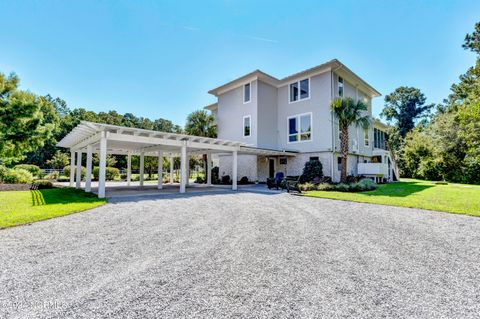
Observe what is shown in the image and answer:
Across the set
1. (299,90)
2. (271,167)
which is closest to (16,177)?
(271,167)

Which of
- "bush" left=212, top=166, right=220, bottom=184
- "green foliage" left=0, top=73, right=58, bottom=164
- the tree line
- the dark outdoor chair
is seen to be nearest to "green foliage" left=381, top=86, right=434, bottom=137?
the tree line

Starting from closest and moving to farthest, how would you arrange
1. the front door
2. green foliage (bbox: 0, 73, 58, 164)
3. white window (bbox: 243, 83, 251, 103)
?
green foliage (bbox: 0, 73, 58, 164) < white window (bbox: 243, 83, 251, 103) < the front door

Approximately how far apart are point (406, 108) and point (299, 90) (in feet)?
120

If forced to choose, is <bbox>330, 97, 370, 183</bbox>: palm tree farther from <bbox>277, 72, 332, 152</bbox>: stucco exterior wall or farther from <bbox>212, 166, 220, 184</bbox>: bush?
<bbox>212, 166, 220, 184</bbox>: bush

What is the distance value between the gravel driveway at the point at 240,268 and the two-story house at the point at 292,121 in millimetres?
12326

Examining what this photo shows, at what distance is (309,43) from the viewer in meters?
16.0

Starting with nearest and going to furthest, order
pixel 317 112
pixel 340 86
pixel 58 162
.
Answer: pixel 317 112, pixel 340 86, pixel 58 162

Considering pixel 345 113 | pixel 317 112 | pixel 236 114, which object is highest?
pixel 236 114

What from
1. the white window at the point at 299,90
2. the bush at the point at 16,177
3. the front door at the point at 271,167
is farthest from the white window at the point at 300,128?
the bush at the point at 16,177

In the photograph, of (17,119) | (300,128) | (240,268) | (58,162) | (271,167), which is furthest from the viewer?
(58,162)

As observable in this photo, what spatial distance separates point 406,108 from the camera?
1770 inches

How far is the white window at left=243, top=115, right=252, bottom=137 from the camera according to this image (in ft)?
66.0

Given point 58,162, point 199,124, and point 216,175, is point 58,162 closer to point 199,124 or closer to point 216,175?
point 199,124

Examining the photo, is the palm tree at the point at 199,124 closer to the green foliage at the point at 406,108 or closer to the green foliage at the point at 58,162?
the green foliage at the point at 58,162
